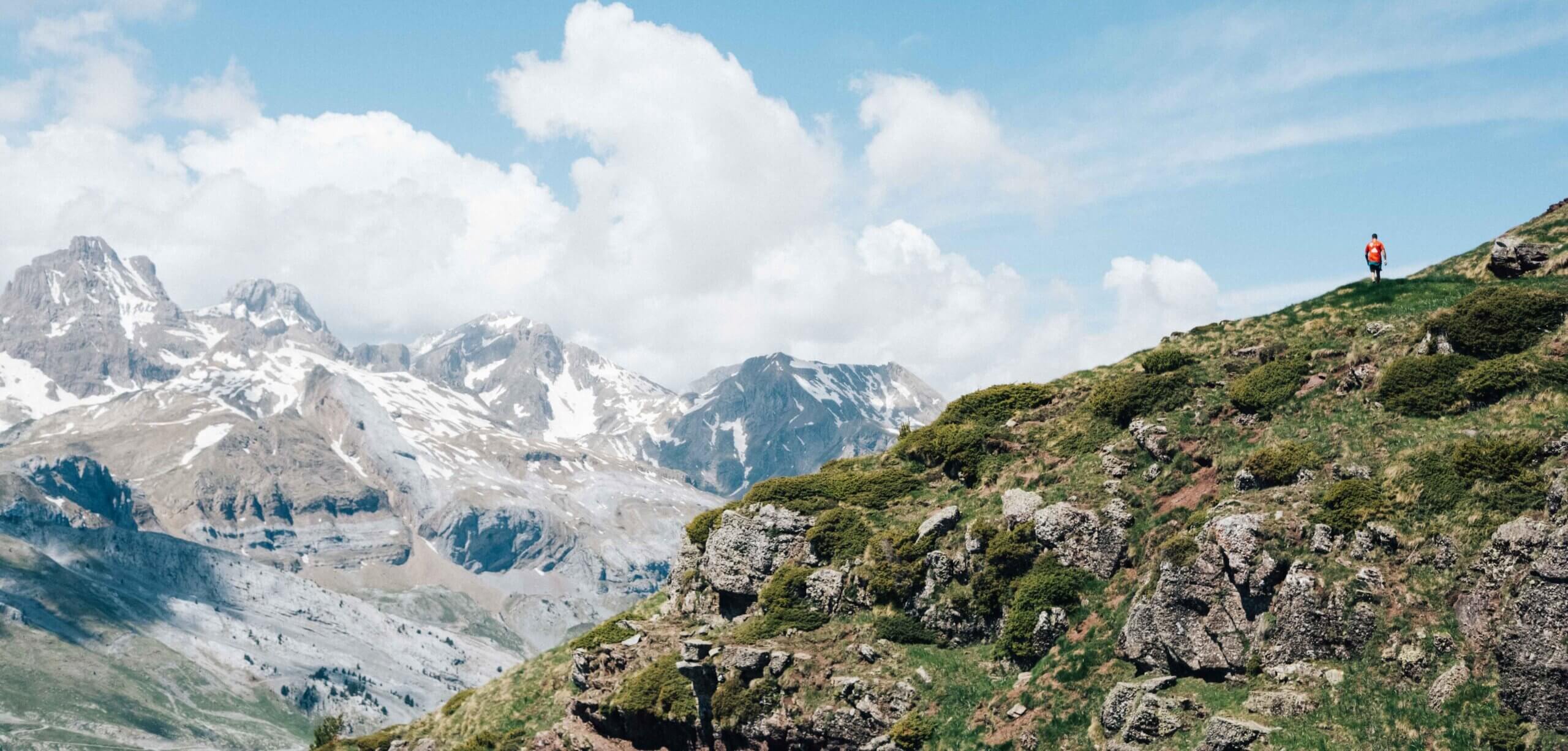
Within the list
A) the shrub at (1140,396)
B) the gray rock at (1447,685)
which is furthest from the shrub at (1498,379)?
the gray rock at (1447,685)

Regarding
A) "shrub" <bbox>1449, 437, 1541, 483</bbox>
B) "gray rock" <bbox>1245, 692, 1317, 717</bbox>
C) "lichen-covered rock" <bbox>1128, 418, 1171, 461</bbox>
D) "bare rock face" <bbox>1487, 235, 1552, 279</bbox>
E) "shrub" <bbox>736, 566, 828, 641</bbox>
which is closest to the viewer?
"gray rock" <bbox>1245, 692, 1317, 717</bbox>

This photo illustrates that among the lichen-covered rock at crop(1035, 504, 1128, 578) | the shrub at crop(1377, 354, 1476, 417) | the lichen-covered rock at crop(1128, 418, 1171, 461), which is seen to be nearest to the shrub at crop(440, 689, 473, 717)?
the lichen-covered rock at crop(1035, 504, 1128, 578)

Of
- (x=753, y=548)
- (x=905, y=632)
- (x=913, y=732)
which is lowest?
(x=913, y=732)

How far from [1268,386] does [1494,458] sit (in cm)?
1570

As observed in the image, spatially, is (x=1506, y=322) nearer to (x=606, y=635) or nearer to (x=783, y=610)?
(x=783, y=610)

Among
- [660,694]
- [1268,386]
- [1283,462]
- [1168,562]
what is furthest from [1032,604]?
[660,694]

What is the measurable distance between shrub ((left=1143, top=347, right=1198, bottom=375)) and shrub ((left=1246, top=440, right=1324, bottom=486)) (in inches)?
626

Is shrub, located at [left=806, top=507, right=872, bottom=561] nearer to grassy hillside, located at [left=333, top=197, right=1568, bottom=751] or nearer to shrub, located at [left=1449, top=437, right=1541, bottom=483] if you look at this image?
grassy hillside, located at [left=333, top=197, right=1568, bottom=751]

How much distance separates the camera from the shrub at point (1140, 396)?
6619 centimetres

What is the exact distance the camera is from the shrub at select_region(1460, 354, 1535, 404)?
170ft

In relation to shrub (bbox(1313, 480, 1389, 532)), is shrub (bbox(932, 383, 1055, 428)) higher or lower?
higher

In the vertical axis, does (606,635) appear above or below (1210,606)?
below

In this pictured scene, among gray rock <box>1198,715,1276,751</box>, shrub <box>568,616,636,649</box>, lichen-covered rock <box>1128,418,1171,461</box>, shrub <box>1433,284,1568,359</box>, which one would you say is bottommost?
gray rock <box>1198,715,1276,751</box>

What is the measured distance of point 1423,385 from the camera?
180ft
